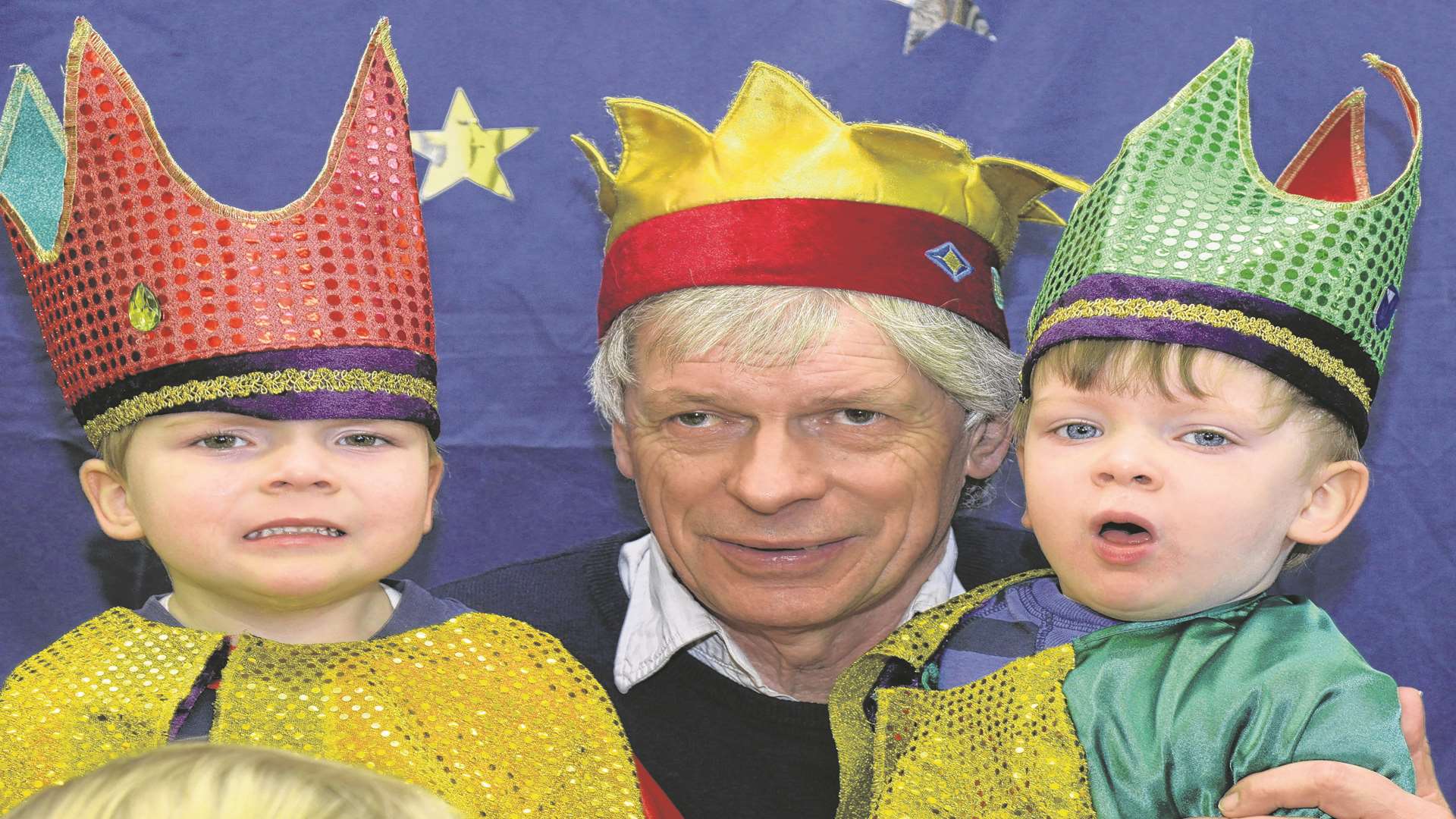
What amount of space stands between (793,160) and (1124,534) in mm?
766

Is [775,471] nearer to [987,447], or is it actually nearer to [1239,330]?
[987,447]

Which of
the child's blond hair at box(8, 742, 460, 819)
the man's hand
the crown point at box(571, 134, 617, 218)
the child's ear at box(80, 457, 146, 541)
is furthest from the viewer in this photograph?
the crown point at box(571, 134, 617, 218)

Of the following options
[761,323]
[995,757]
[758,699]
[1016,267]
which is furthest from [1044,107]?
[995,757]

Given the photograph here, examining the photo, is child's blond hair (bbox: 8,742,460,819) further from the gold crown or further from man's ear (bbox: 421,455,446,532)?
the gold crown

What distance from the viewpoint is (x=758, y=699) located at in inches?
99.3

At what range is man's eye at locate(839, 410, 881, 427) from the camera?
2.31m

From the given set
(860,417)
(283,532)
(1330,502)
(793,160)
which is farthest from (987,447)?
(283,532)

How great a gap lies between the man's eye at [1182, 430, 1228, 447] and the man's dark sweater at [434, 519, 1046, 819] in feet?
2.85

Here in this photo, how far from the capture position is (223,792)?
1070 mm

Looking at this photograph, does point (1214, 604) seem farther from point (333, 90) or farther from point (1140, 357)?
point (333, 90)

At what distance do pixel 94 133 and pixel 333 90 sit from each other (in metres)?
1.08

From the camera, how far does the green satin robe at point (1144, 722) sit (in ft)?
5.71

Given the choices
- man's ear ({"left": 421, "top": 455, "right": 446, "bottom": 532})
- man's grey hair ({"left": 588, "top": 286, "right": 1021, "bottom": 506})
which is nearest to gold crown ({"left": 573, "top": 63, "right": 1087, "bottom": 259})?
man's grey hair ({"left": 588, "top": 286, "right": 1021, "bottom": 506})

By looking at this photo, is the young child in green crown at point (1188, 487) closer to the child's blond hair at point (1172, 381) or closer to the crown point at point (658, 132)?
the child's blond hair at point (1172, 381)
